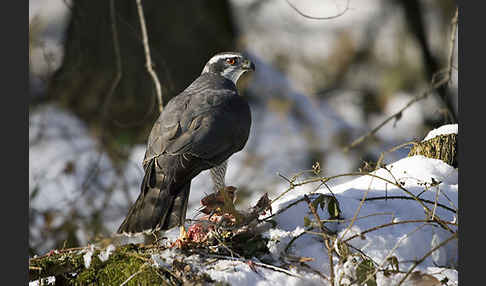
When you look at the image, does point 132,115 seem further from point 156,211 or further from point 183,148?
point 156,211

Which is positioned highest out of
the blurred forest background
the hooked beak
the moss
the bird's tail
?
the blurred forest background

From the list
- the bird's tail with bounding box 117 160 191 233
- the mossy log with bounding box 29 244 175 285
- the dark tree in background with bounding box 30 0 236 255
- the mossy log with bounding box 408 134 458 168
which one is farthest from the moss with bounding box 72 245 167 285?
the dark tree in background with bounding box 30 0 236 255

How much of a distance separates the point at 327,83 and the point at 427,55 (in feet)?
9.50

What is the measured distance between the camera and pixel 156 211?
2641 mm

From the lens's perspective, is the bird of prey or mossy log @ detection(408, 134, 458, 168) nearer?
the bird of prey

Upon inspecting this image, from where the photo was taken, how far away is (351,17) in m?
12.9

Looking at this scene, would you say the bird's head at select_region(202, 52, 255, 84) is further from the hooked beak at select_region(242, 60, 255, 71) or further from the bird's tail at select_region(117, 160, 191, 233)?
the bird's tail at select_region(117, 160, 191, 233)

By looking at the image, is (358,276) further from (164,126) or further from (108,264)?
(164,126)

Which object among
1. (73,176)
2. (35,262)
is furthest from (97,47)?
(35,262)

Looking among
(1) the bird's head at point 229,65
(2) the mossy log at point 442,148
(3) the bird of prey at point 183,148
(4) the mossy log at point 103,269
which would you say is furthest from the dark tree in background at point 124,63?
(4) the mossy log at point 103,269

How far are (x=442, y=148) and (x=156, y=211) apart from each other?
5.20 feet

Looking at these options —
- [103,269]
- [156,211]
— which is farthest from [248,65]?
[103,269]

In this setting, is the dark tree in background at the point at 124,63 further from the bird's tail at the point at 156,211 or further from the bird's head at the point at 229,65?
the bird's tail at the point at 156,211

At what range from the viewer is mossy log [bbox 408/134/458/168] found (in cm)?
321
